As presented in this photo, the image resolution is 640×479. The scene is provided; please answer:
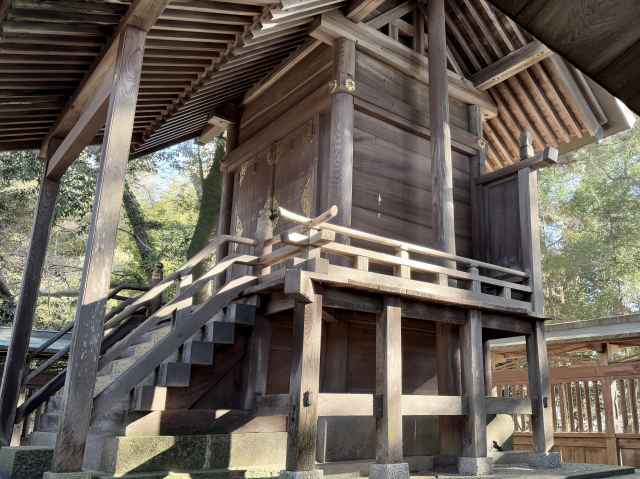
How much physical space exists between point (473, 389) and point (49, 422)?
5.05 m

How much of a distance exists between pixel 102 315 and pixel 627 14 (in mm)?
4604

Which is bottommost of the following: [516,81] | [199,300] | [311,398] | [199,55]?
[311,398]

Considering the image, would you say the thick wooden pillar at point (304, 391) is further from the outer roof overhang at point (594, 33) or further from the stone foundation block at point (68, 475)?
the outer roof overhang at point (594, 33)

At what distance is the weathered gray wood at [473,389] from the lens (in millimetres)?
6426

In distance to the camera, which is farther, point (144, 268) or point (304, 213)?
point (144, 268)

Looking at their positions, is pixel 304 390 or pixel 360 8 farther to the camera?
pixel 360 8

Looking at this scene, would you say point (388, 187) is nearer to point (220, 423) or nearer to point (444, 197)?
point (444, 197)

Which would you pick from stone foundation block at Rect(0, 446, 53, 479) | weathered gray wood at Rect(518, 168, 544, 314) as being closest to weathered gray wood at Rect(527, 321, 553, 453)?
weathered gray wood at Rect(518, 168, 544, 314)

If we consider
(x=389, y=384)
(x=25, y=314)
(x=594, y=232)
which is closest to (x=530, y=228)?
(x=389, y=384)

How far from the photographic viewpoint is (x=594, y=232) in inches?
824

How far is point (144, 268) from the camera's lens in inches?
631

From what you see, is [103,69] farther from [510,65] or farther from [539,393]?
[539,393]

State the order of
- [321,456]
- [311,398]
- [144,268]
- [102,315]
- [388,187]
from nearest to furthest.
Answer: [102,315], [311,398], [321,456], [388,187], [144,268]

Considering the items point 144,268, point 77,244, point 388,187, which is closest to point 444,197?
point 388,187
